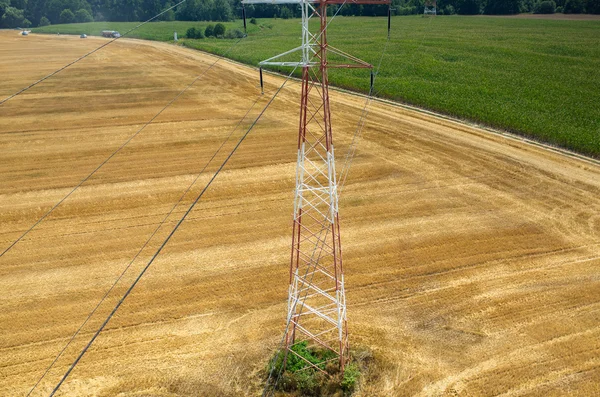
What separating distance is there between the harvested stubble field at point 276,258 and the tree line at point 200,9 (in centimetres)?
4339

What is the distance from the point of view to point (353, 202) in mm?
28625

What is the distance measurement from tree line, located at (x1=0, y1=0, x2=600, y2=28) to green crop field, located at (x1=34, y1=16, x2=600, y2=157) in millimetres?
3888

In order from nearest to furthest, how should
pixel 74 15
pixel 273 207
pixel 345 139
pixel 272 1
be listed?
1. pixel 272 1
2. pixel 273 207
3. pixel 345 139
4. pixel 74 15

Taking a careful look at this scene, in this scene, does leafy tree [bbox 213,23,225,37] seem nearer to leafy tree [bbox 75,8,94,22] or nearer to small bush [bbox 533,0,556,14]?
small bush [bbox 533,0,556,14]

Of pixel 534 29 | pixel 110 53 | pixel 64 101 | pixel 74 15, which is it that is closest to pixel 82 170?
pixel 64 101

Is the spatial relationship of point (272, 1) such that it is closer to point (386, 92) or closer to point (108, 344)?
point (108, 344)

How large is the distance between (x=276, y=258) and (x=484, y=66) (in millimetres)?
44507

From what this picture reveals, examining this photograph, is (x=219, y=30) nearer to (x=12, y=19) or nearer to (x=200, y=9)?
(x=200, y=9)

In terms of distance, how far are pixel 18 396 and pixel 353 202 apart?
698 inches

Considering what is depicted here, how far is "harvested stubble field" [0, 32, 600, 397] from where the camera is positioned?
1753 cm

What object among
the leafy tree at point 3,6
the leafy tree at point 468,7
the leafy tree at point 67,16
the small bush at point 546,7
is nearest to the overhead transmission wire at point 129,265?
the leafy tree at point 468,7

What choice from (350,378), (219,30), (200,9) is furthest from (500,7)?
(350,378)

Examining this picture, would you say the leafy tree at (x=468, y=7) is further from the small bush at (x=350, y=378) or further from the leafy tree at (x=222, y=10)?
the small bush at (x=350, y=378)

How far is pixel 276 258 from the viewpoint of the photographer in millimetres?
23609
